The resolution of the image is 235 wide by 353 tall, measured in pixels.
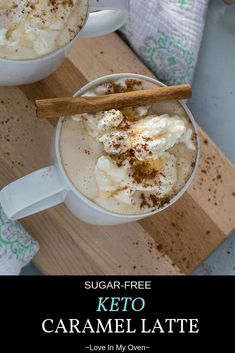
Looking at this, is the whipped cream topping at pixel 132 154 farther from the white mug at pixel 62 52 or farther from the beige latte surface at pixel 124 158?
the white mug at pixel 62 52

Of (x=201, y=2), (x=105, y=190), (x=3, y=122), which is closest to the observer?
(x=105, y=190)

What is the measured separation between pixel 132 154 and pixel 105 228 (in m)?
0.27

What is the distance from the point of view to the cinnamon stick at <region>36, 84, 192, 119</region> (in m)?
1.00

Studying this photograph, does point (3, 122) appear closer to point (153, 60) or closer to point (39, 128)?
point (39, 128)

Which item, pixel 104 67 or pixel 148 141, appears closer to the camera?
pixel 148 141

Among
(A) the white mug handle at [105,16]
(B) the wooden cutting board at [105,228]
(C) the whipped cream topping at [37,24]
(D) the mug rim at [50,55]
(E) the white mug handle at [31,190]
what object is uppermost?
(C) the whipped cream topping at [37,24]

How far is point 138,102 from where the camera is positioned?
3.34 ft

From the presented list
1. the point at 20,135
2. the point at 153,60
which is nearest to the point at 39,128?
the point at 20,135

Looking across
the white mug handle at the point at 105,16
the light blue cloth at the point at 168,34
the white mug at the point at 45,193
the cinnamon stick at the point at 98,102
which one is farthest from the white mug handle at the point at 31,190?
Result: the light blue cloth at the point at 168,34

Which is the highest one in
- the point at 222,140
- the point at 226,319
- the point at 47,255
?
the point at 47,255

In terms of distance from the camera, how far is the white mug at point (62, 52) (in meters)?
0.99

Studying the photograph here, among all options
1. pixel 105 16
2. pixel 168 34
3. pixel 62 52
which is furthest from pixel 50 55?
pixel 168 34

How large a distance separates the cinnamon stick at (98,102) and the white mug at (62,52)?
0.06 m

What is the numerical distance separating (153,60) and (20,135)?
0.33 m
